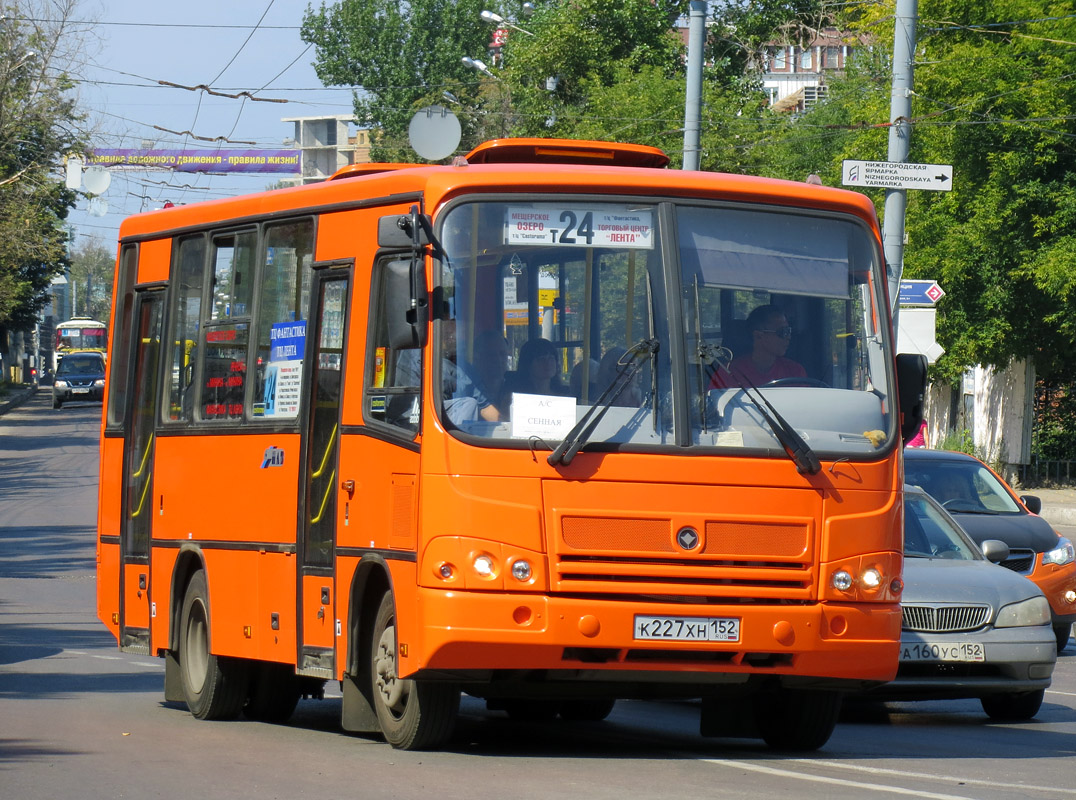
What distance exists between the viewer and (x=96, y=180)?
47750 mm

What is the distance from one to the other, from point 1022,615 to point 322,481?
4479mm

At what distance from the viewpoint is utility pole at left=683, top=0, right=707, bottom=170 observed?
23516 mm

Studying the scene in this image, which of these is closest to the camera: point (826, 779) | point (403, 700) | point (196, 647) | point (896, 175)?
point (826, 779)

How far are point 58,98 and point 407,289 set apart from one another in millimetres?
43898

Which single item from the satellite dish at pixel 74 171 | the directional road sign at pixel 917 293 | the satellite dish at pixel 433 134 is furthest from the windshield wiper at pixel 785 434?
the satellite dish at pixel 74 171

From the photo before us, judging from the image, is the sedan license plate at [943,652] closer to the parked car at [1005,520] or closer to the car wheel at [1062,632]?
the parked car at [1005,520]

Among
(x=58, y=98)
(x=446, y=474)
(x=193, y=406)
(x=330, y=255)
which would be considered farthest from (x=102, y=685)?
(x=58, y=98)

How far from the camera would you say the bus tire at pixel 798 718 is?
969 centimetres

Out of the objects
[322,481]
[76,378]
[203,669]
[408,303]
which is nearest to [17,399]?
[76,378]

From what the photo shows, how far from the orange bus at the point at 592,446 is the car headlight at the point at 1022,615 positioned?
7.19 ft

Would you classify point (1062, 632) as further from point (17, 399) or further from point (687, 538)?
point (17, 399)

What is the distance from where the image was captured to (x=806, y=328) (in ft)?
29.8

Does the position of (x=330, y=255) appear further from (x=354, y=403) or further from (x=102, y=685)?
(x=102, y=685)

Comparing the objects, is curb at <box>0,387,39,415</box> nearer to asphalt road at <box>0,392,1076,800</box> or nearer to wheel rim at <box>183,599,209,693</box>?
asphalt road at <box>0,392,1076,800</box>
